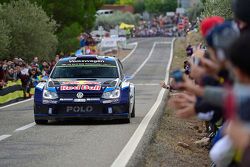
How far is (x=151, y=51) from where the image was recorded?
293ft

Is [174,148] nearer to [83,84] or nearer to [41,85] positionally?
[83,84]

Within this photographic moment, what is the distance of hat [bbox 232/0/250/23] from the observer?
19.1ft

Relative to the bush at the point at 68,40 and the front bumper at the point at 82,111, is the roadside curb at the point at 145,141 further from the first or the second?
the bush at the point at 68,40

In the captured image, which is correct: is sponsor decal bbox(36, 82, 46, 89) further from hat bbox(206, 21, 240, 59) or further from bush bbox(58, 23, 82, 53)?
bush bbox(58, 23, 82, 53)

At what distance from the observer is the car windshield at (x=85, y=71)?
63.4 ft

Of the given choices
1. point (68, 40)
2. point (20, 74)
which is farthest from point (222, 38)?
point (68, 40)

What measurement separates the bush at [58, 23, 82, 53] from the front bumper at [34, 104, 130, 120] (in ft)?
146

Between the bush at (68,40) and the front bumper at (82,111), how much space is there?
44.5m

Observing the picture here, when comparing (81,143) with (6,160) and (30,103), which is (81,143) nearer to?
(6,160)

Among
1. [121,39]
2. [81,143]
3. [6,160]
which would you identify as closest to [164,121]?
[81,143]

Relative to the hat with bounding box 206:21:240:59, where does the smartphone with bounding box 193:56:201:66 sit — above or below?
below

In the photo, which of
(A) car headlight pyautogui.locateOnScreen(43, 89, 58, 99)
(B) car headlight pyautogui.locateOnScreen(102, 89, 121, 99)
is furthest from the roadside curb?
(A) car headlight pyautogui.locateOnScreen(43, 89, 58, 99)

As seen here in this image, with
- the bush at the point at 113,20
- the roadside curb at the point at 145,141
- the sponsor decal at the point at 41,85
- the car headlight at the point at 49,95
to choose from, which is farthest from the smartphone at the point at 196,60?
the bush at the point at 113,20

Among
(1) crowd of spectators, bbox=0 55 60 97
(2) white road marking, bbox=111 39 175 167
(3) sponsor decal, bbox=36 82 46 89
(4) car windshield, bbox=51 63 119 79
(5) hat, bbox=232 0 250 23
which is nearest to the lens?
(5) hat, bbox=232 0 250 23
